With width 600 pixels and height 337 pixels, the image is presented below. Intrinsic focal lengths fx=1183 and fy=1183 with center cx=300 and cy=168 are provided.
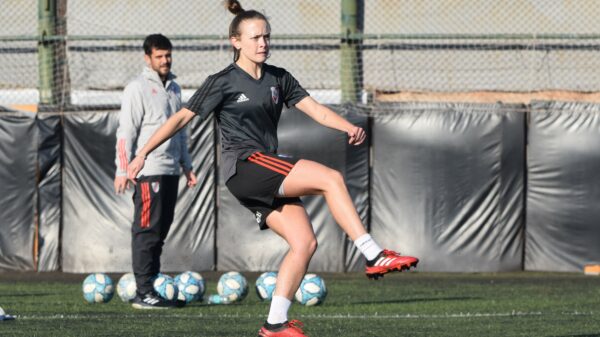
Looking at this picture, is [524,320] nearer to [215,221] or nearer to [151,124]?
[151,124]

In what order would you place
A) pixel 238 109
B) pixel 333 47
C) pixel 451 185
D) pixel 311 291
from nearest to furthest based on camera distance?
pixel 238 109, pixel 311 291, pixel 451 185, pixel 333 47

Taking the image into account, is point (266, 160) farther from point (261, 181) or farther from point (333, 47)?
point (333, 47)

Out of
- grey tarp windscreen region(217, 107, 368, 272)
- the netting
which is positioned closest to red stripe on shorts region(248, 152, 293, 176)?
grey tarp windscreen region(217, 107, 368, 272)

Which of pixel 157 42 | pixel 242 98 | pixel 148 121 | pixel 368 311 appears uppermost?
pixel 157 42

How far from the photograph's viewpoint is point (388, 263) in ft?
19.9

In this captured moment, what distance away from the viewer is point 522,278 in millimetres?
14297

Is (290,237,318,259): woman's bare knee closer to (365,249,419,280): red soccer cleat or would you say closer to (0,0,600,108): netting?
(365,249,419,280): red soccer cleat

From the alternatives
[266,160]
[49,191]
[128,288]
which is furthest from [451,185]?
[266,160]

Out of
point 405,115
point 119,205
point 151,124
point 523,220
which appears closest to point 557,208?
point 523,220

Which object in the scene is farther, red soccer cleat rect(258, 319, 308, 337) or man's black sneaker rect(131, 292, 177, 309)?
man's black sneaker rect(131, 292, 177, 309)

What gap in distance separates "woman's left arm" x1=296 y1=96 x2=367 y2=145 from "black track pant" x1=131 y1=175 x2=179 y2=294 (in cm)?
313

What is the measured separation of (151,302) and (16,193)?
5.92 m

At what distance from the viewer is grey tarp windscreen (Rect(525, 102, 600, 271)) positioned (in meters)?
14.9

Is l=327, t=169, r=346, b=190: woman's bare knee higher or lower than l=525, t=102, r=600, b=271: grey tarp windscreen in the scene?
higher
